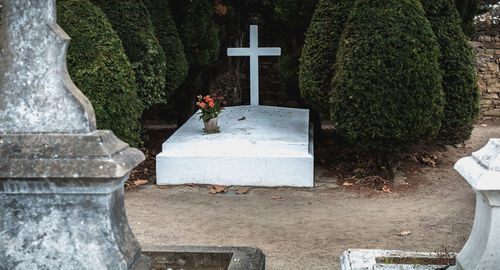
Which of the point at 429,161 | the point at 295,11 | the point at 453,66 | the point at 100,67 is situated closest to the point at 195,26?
the point at 295,11

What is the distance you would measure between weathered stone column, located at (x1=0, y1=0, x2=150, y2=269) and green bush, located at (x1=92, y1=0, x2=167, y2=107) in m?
A: 4.72

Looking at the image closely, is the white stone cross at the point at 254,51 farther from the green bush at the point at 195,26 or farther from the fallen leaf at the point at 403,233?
the fallen leaf at the point at 403,233

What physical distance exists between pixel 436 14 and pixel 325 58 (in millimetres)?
1499

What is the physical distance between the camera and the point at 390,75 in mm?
6281

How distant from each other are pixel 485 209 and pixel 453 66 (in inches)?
176

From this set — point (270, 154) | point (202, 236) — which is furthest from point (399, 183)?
point (202, 236)

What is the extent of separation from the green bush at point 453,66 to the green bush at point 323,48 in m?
1.08

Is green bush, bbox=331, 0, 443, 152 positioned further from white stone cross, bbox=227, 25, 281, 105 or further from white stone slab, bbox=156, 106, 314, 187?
white stone cross, bbox=227, 25, 281, 105

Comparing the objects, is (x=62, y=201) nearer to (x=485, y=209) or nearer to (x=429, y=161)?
(x=485, y=209)

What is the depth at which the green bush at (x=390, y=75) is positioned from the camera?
6285mm

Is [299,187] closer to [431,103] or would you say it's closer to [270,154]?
[270,154]

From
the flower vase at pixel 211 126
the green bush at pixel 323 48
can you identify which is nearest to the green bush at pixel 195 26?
the flower vase at pixel 211 126

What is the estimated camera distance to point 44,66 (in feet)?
8.25

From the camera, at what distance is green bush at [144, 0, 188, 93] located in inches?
321
